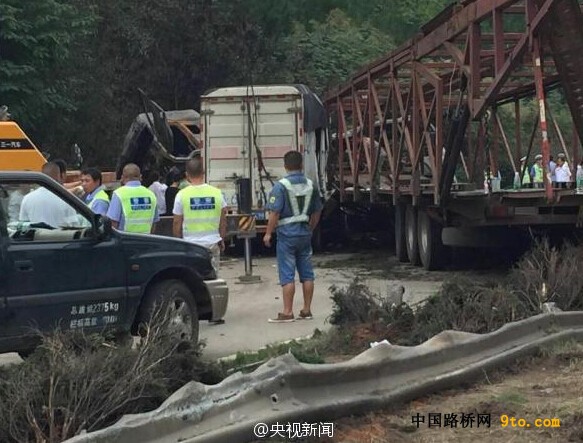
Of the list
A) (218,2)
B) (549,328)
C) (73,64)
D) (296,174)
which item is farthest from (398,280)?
(218,2)

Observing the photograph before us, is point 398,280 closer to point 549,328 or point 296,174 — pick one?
point 296,174

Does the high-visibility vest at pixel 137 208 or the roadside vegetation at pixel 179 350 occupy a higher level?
the high-visibility vest at pixel 137 208

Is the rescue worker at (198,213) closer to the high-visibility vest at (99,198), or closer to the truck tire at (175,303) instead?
the high-visibility vest at (99,198)

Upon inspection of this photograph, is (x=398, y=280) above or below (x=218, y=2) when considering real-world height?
below

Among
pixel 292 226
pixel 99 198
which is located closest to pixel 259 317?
pixel 292 226

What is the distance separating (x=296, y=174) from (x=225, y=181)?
7.94 metres

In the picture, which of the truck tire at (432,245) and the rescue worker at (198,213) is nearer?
the rescue worker at (198,213)

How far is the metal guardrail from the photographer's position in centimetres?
472

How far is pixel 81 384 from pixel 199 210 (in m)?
5.29

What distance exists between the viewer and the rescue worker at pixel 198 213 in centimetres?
1023

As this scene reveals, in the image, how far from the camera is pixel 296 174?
1062 cm

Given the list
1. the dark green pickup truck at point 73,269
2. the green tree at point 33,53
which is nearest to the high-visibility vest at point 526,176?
the dark green pickup truck at point 73,269

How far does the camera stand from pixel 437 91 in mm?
13961

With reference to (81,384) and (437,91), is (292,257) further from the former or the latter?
(81,384)
